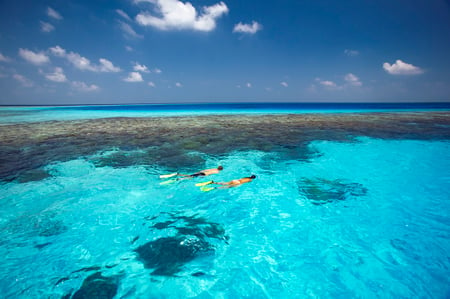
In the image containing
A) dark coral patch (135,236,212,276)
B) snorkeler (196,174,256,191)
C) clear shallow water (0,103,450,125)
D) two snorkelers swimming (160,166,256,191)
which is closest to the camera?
dark coral patch (135,236,212,276)

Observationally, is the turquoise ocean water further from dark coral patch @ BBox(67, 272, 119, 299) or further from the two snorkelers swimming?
the two snorkelers swimming

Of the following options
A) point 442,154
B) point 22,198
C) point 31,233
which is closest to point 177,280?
point 31,233

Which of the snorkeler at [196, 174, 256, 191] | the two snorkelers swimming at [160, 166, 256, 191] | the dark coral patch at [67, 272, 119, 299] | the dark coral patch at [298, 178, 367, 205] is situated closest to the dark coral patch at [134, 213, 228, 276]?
the dark coral patch at [67, 272, 119, 299]

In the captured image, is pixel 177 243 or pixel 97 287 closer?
pixel 97 287

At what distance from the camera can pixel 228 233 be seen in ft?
20.5

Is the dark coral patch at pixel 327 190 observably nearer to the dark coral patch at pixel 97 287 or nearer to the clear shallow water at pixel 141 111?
the dark coral patch at pixel 97 287

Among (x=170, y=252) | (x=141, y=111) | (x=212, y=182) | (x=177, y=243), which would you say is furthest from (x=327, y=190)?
(x=141, y=111)

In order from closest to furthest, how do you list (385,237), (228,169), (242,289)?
(242,289) < (385,237) < (228,169)

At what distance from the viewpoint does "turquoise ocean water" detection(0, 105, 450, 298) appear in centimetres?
453

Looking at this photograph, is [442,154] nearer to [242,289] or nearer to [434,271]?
[434,271]

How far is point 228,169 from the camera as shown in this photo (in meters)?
11.2

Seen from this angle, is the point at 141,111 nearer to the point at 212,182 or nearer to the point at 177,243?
the point at 212,182

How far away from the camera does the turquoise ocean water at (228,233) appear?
453 centimetres

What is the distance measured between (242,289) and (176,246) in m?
2.05
